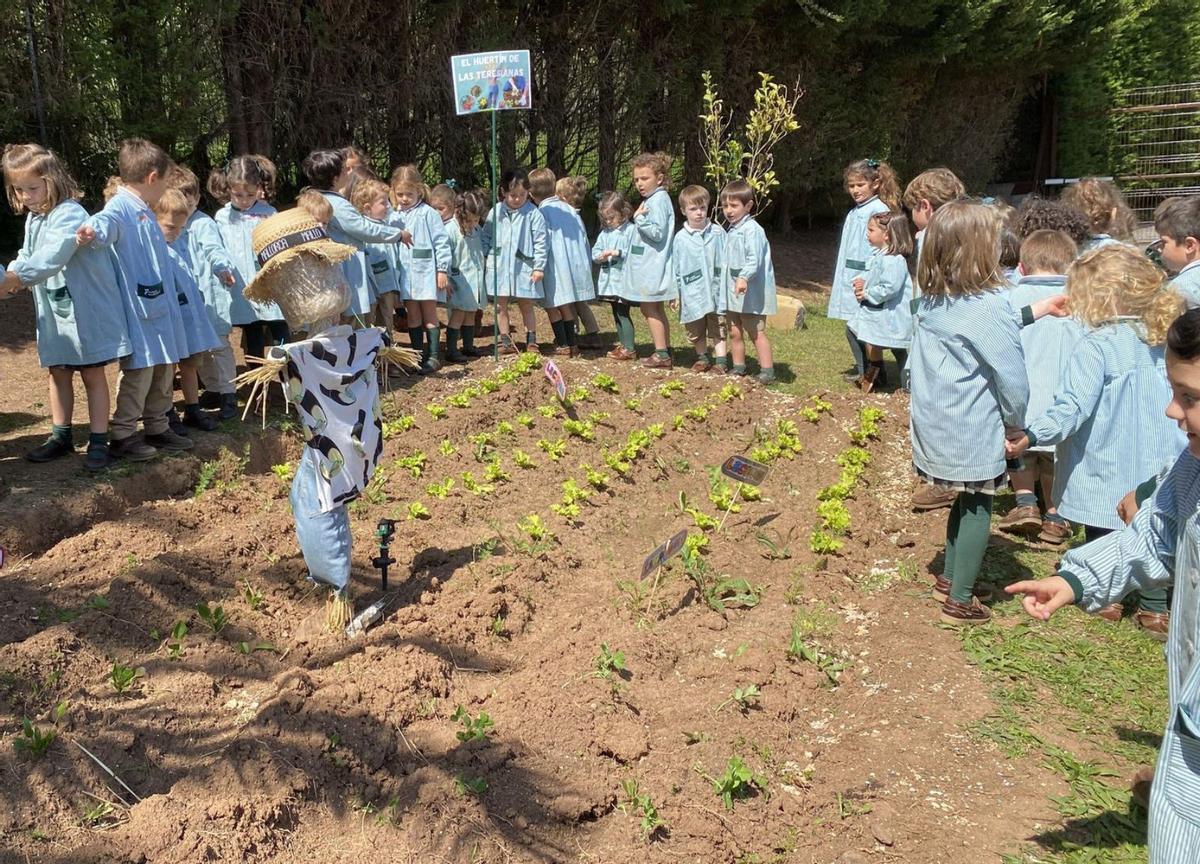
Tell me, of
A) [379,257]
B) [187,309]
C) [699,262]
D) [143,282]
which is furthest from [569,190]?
[143,282]

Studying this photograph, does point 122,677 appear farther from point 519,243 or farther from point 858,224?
point 858,224

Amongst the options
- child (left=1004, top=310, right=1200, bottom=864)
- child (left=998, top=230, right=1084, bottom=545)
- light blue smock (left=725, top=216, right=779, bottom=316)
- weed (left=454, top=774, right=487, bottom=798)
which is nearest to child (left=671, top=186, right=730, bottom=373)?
light blue smock (left=725, top=216, right=779, bottom=316)

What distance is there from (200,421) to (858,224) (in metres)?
5.83

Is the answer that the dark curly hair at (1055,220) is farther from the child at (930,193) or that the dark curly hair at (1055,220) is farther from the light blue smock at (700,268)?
the light blue smock at (700,268)

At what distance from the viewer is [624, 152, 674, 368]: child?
30.5 feet

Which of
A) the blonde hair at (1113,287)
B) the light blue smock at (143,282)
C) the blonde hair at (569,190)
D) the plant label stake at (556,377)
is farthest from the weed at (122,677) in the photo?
the blonde hair at (569,190)

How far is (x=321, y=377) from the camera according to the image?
4.24m

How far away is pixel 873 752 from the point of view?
Answer: 378cm

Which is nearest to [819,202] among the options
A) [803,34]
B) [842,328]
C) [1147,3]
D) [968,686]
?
[803,34]

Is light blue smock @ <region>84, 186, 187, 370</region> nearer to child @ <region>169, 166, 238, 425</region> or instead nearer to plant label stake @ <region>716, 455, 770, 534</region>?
child @ <region>169, 166, 238, 425</region>

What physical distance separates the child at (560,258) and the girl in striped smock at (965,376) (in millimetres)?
5543

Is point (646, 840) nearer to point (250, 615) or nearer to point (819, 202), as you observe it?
point (250, 615)

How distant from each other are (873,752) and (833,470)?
3.43 m

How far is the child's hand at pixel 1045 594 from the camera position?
268 cm
